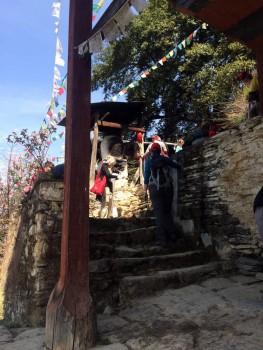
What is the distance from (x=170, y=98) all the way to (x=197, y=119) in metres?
2.07

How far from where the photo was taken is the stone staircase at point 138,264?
421 centimetres

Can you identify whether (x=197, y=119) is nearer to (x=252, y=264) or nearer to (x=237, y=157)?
(x=237, y=157)

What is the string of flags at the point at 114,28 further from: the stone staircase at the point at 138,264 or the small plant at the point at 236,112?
the small plant at the point at 236,112

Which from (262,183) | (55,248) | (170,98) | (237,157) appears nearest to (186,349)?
(55,248)

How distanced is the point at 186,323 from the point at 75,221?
138 cm

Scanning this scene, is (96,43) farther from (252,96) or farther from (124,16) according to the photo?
(252,96)

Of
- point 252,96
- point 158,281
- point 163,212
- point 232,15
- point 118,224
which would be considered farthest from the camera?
point 118,224

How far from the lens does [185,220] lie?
5.78 metres

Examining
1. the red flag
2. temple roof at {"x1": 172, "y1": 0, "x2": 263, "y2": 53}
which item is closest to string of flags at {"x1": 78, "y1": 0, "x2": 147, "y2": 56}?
temple roof at {"x1": 172, "y1": 0, "x2": 263, "y2": 53}

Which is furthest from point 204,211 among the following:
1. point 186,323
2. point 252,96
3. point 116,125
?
point 116,125

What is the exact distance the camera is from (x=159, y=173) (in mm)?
5562

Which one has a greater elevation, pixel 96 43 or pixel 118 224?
pixel 96 43

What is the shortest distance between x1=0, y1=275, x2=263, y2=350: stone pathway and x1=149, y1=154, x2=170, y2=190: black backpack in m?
1.74

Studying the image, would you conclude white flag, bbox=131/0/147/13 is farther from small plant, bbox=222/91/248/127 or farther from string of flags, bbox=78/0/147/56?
small plant, bbox=222/91/248/127
